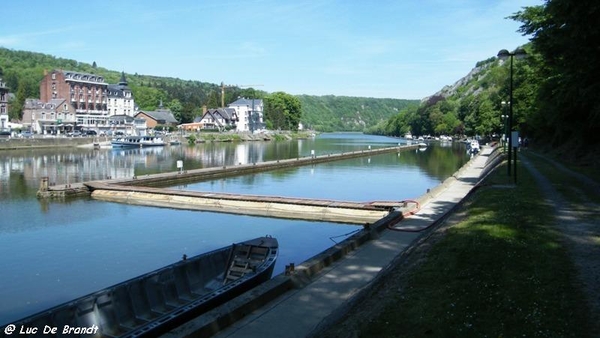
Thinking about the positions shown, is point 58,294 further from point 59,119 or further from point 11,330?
point 59,119

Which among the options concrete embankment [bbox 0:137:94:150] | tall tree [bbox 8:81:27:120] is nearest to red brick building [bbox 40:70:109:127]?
tall tree [bbox 8:81:27:120]

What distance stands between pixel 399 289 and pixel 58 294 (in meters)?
12.1

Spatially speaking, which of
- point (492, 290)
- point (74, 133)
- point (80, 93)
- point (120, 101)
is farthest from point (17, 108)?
point (492, 290)

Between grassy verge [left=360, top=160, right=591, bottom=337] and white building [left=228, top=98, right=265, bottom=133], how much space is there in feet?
547

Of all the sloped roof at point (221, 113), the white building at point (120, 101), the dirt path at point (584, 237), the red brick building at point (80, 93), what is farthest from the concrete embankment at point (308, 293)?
the sloped roof at point (221, 113)

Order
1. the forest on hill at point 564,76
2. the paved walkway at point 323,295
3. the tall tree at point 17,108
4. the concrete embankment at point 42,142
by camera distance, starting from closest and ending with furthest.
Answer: the paved walkway at point 323,295 → the forest on hill at point 564,76 → the concrete embankment at point 42,142 → the tall tree at point 17,108

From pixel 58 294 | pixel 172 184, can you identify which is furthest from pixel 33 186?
pixel 58 294

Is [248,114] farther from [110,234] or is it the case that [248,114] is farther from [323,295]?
[323,295]

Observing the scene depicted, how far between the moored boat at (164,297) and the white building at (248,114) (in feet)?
534

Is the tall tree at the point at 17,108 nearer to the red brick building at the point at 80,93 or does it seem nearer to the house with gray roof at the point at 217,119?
the red brick building at the point at 80,93

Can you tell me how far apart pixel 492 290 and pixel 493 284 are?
1.11 feet

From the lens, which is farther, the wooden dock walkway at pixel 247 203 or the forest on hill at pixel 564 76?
the wooden dock walkway at pixel 247 203

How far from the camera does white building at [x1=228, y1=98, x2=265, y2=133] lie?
17975cm

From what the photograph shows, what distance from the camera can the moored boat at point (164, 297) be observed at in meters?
10.7
